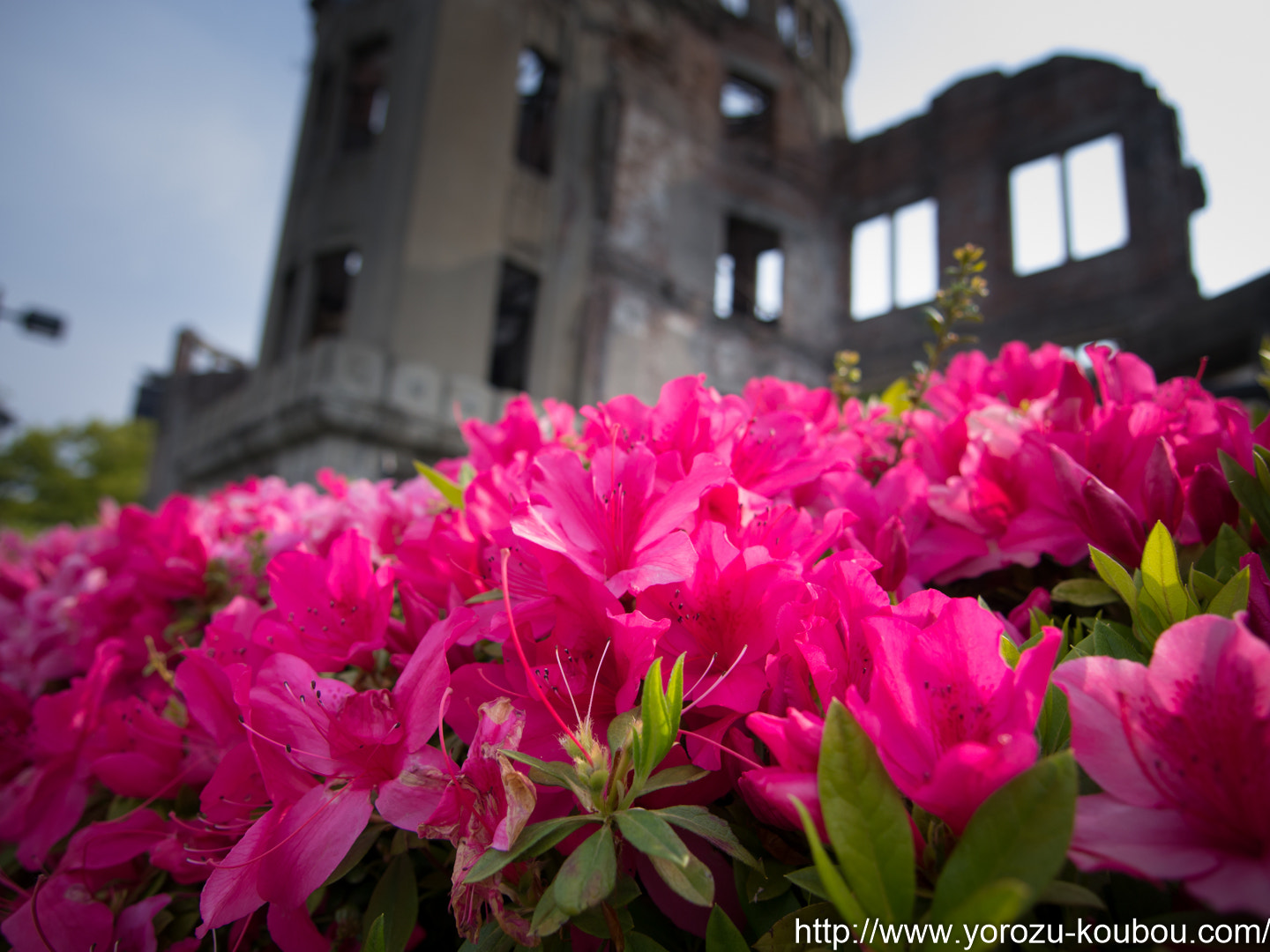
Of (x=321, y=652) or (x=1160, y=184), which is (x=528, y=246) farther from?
(x=321, y=652)

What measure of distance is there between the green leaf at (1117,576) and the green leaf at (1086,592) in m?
0.09

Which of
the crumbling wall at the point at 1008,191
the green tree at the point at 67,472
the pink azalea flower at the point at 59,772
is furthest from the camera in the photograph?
the green tree at the point at 67,472

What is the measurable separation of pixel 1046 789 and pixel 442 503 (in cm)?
82

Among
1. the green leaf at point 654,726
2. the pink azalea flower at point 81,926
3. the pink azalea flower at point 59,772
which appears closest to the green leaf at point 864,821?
the green leaf at point 654,726

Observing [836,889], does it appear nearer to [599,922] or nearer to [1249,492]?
[599,922]

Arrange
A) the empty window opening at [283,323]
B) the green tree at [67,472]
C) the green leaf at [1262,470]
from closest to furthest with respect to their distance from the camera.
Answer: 1. the green leaf at [1262,470]
2. the empty window opening at [283,323]
3. the green tree at [67,472]

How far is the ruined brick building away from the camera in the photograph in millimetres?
8641

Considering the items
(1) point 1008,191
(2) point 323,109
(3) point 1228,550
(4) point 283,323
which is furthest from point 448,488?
(1) point 1008,191

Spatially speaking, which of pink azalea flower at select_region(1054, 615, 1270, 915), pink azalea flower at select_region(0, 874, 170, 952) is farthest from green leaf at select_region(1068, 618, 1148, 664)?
pink azalea flower at select_region(0, 874, 170, 952)

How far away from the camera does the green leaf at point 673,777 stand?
1.54 ft

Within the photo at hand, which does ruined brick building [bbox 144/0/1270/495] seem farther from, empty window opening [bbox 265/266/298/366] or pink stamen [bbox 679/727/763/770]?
pink stamen [bbox 679/727/763/770]

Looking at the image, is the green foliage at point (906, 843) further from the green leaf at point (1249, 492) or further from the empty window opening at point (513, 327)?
the empty window opening at point (513, 327)

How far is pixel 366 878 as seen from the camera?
75 centimetres

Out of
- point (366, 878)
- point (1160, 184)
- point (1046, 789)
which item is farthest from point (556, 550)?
point (1160, 184)
